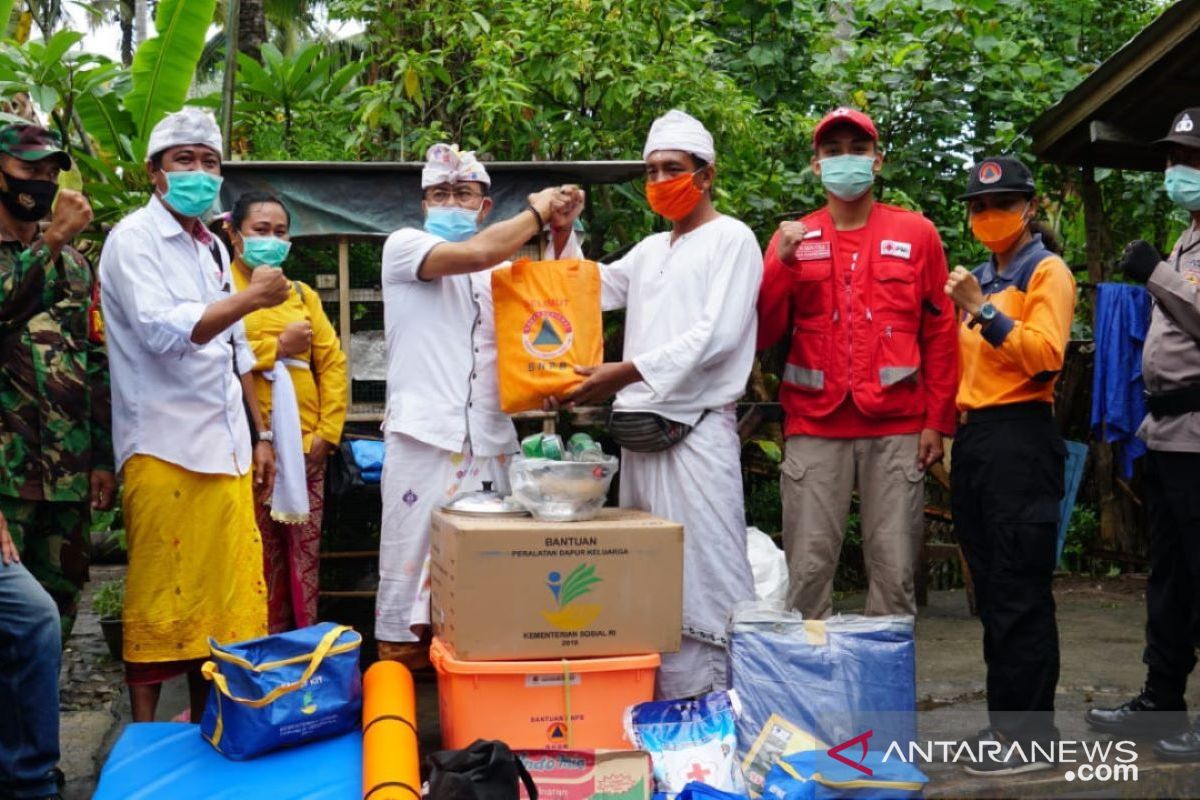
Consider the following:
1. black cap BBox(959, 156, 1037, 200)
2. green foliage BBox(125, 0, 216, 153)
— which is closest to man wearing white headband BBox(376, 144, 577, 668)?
black cap BBox(959, 156, 1037, 200)

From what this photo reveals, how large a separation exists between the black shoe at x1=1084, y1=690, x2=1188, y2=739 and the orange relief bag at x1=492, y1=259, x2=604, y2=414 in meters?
2.42

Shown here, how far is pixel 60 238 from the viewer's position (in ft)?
12.5

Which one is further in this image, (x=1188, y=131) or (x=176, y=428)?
(x=1188, y=131)

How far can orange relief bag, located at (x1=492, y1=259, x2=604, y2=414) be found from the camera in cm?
454

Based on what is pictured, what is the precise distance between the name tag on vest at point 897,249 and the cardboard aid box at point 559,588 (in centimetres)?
138

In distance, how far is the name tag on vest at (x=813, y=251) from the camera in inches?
189

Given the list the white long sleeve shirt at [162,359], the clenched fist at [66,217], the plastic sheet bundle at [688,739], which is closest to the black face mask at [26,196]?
the clenched fist at [66,217]

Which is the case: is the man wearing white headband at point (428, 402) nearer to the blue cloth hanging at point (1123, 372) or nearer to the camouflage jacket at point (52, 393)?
the camouflage jacket at point (52, 393)

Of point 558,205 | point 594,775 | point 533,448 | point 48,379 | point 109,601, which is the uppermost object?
point 558,205

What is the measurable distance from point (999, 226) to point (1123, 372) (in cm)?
130

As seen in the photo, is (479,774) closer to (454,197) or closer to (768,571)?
(454,197)

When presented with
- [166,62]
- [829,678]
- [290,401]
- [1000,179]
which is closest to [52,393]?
[290,401]

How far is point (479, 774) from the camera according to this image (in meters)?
3.55

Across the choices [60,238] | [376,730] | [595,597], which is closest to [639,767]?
[595,597]
